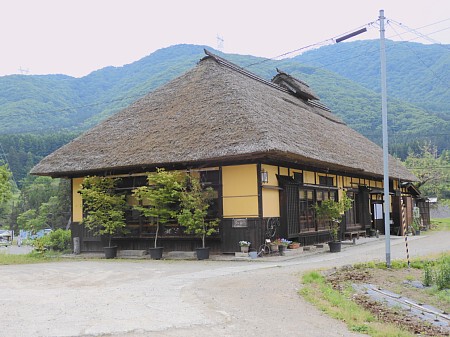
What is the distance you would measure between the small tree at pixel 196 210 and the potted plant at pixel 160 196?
1.36 feet

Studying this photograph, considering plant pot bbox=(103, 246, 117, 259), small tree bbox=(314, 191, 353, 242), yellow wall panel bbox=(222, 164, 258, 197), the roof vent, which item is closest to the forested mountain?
the roof vent

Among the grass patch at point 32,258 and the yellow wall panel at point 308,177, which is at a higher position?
the yellow wall panel at point 308,177

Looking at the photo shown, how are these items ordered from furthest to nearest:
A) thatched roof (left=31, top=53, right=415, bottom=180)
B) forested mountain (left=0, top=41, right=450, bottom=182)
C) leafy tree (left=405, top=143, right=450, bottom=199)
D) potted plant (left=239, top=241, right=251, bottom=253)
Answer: forested mountain (left=0, top=41, right=450, bottom=182), leafy tree (left=405, top=143, right=450, bottom=199), thatched roof (left=31, top=53, right=415, bottom=180), potted plant (left=239, top=241, right=251, bottom=253)

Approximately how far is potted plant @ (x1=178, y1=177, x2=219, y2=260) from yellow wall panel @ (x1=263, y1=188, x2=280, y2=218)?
1608 mm

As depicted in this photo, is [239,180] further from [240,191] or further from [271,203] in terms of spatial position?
[271,203]

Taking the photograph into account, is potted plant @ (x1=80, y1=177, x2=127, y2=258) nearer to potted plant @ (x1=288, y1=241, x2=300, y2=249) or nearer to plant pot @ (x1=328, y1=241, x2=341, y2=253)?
potted plant @ (x1=288, y1=241, x2=300, y2=249)

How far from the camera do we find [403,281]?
32.4 ft

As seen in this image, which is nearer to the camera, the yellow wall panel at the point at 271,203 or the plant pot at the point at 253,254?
the plant pot at the point at 253,254

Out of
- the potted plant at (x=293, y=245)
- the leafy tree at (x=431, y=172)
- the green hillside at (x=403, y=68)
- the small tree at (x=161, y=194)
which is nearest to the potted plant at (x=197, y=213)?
the small tree at (x=161, y=194)

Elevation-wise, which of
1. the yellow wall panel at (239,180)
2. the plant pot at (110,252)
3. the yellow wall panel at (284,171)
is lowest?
the plant pot at (110,252)

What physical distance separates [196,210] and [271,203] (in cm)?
253

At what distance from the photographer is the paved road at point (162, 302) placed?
5.90m

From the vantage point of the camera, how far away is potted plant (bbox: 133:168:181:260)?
1500 cm

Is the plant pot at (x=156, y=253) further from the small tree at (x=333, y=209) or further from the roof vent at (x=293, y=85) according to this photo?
the roof vent at (x=293, y=85)
